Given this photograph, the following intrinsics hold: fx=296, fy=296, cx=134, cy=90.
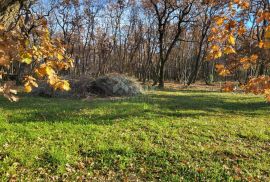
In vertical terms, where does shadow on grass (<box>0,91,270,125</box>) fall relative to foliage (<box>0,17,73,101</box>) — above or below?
below

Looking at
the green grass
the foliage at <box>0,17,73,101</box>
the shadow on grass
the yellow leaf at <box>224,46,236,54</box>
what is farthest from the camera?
the shadow on grass

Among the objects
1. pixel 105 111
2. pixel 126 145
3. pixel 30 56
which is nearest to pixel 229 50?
pixel 30 56

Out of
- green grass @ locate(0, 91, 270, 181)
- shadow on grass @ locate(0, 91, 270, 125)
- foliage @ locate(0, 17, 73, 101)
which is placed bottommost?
green grass @ locate(0, 91, 270, 181)

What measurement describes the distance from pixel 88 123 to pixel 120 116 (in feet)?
5.28

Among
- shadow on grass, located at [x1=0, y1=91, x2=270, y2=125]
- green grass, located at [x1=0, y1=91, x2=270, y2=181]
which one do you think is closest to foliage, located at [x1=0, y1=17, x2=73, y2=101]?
green grass, located at [x1=0, y1=91, x2=270, y2=181]

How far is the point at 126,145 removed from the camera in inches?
305

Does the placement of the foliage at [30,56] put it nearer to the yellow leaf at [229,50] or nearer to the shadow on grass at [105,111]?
the yellow leaf at [229,50]

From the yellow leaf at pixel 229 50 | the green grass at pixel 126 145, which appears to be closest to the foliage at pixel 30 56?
the yellow leaf at pixel 229 50

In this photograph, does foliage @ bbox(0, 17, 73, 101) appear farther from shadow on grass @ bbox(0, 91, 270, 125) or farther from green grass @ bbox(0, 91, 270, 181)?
shadow on grass @ bbox(0, 91, 270, 125)

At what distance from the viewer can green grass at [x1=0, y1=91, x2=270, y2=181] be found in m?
6.50

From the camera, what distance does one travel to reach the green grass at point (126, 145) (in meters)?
6.50

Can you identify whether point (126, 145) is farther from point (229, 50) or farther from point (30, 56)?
point (30, 56)

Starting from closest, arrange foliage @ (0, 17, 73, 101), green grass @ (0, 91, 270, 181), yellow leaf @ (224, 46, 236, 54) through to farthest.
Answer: foliage @ (0, 17, 73, 101)
yellow leaf @ (224, 46, 236, 54)
green grass @ (0, 91, 270, 181)

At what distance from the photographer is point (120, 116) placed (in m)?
10.6
